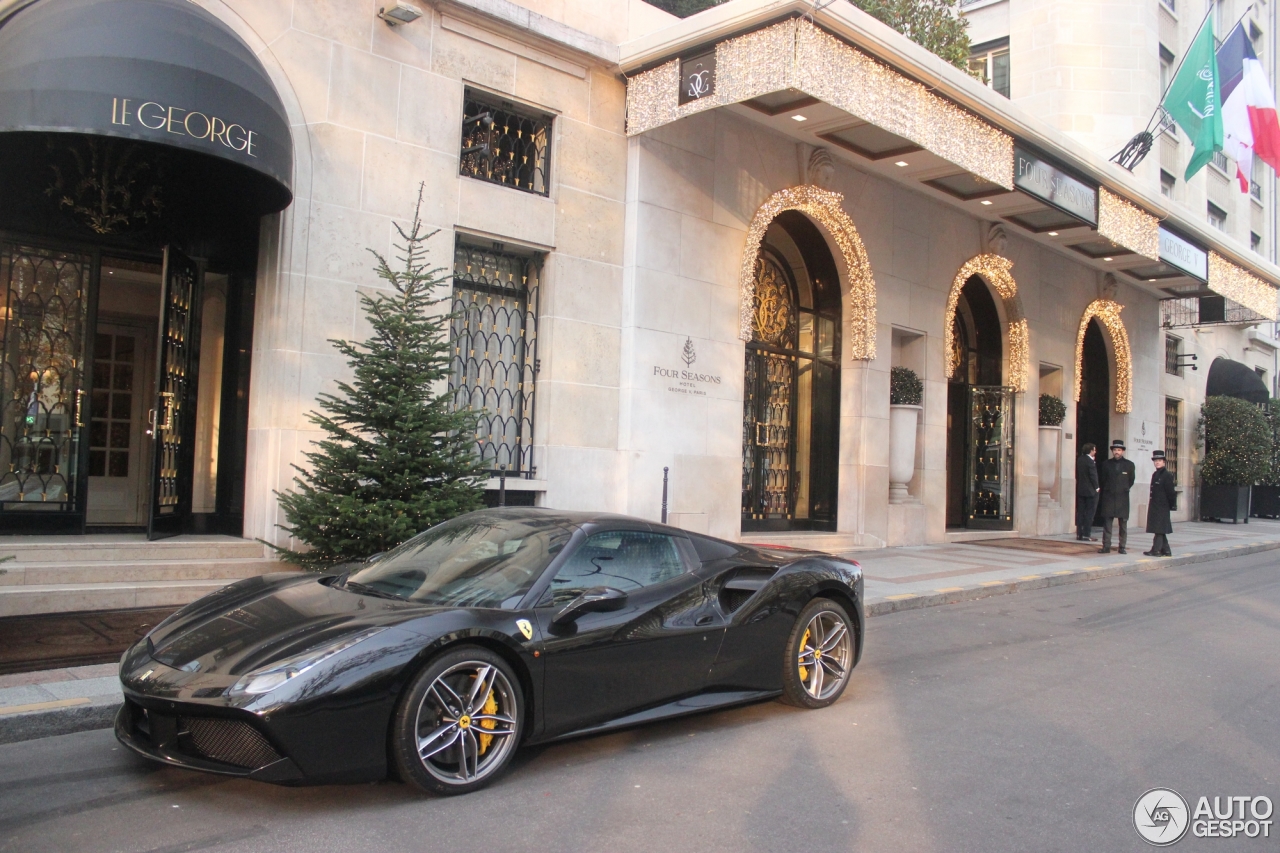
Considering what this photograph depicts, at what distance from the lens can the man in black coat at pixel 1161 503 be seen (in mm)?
16438

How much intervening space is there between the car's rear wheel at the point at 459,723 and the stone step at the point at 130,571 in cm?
540

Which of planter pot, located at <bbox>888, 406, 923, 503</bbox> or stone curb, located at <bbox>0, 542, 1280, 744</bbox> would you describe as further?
planter pot, located at <bbox>888, 406, 923, 503</bbox>

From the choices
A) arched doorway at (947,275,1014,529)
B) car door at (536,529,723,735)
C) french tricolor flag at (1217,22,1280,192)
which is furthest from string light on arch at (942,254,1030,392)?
car door at (536,529,723,735)

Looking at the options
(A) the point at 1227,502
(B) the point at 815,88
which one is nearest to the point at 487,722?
(B) the point at 815,88

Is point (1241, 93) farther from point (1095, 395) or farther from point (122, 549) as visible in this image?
point (122, 549)

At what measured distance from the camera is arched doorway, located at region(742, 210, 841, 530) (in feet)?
52.2

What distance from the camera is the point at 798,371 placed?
1638 centimetres

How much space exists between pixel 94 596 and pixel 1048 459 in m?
18.8

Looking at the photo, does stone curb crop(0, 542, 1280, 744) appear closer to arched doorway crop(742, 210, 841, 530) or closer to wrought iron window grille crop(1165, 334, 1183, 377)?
arched doorway crop(742, 210, 841, 530)

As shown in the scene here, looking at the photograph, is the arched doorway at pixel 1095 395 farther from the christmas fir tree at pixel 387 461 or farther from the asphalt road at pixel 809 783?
the christmas fir tree at pixel 387 461

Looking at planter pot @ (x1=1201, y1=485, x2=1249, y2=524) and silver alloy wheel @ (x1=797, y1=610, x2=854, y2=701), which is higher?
planter pot @ (x1=1201, y1=485, x2=1249, y2=524)

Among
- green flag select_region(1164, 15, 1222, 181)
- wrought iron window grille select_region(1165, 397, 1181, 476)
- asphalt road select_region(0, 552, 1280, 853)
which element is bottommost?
asphalt road select_region(0, 552, 1280, 853)

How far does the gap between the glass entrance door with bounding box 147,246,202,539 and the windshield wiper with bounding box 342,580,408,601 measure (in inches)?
201

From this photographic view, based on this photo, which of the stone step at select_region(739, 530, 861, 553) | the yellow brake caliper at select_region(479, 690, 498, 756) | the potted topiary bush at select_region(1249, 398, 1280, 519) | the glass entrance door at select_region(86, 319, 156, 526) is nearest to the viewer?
the yellow brake caliper at select_region(479, 690, 498, 756)
